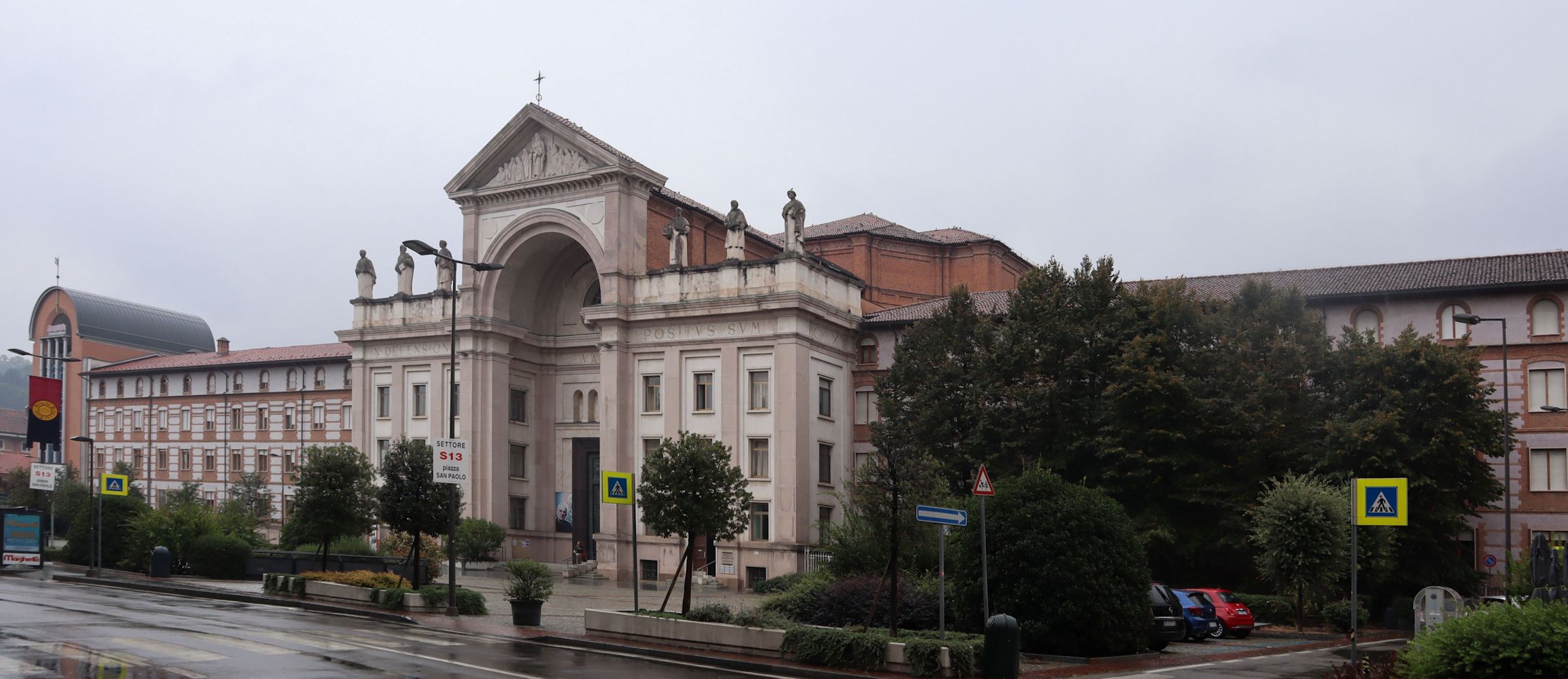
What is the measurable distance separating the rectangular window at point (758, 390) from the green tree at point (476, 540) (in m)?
12.4

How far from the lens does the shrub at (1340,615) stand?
109ft

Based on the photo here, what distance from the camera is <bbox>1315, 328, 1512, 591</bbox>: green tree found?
1441 inches

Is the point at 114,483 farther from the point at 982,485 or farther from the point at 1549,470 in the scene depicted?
the point at 1549,470

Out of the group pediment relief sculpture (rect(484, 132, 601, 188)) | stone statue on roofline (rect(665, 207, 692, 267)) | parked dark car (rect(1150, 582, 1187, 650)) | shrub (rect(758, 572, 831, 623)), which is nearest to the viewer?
shrub (rect(758, 572, 831, 623))

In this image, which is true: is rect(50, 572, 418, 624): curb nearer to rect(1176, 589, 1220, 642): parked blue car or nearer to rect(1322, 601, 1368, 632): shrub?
rect(1176, 589, 1220, 642): parked blue car

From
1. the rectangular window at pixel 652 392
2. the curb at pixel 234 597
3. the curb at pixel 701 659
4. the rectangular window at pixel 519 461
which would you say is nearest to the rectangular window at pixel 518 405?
the rectangular window at pixel 519 461

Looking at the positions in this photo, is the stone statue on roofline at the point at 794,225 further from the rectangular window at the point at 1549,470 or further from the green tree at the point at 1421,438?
the rectangular window at the point at 1549,470

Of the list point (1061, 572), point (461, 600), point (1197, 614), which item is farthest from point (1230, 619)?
point (461, 600)

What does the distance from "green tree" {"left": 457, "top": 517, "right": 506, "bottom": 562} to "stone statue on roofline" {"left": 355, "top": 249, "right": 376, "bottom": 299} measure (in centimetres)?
1329

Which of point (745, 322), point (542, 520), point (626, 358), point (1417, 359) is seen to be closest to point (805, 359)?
point (745, 322)

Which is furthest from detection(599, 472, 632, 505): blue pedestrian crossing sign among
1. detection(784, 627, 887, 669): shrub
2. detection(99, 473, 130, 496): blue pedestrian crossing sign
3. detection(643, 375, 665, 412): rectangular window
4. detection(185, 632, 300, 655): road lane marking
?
detection(643, 375, 665, 412): rectangular window

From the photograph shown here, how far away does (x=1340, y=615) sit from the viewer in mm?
33625

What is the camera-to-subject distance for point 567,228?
52.6 meters

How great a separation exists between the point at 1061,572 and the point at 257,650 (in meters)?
13.4
